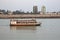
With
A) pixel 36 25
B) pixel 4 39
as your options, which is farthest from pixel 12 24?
pixel 4 39

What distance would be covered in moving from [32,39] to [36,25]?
652 inches

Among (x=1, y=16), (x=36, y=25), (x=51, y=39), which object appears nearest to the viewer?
(x=51, y=39)

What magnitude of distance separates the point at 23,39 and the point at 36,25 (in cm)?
1666

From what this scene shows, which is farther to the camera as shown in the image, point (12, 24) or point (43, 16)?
point (43, 16)

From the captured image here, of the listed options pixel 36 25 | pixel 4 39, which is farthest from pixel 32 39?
pixel 36 25

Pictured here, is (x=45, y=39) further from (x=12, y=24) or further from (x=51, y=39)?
(x=12, y=24)

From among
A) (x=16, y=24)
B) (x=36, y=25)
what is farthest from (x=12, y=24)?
(x=36, y=25)

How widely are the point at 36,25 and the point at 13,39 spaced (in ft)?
54.3

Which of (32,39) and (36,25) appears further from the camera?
(36,25)

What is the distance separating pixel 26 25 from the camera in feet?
119

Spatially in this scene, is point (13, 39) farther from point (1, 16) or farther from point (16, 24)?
point (1, 16)

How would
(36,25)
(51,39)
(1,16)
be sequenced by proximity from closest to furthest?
(51,39), (36,25), (1,16)

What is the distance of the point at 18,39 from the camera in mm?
19406

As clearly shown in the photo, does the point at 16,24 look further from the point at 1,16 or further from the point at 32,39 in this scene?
the point at 1,16
